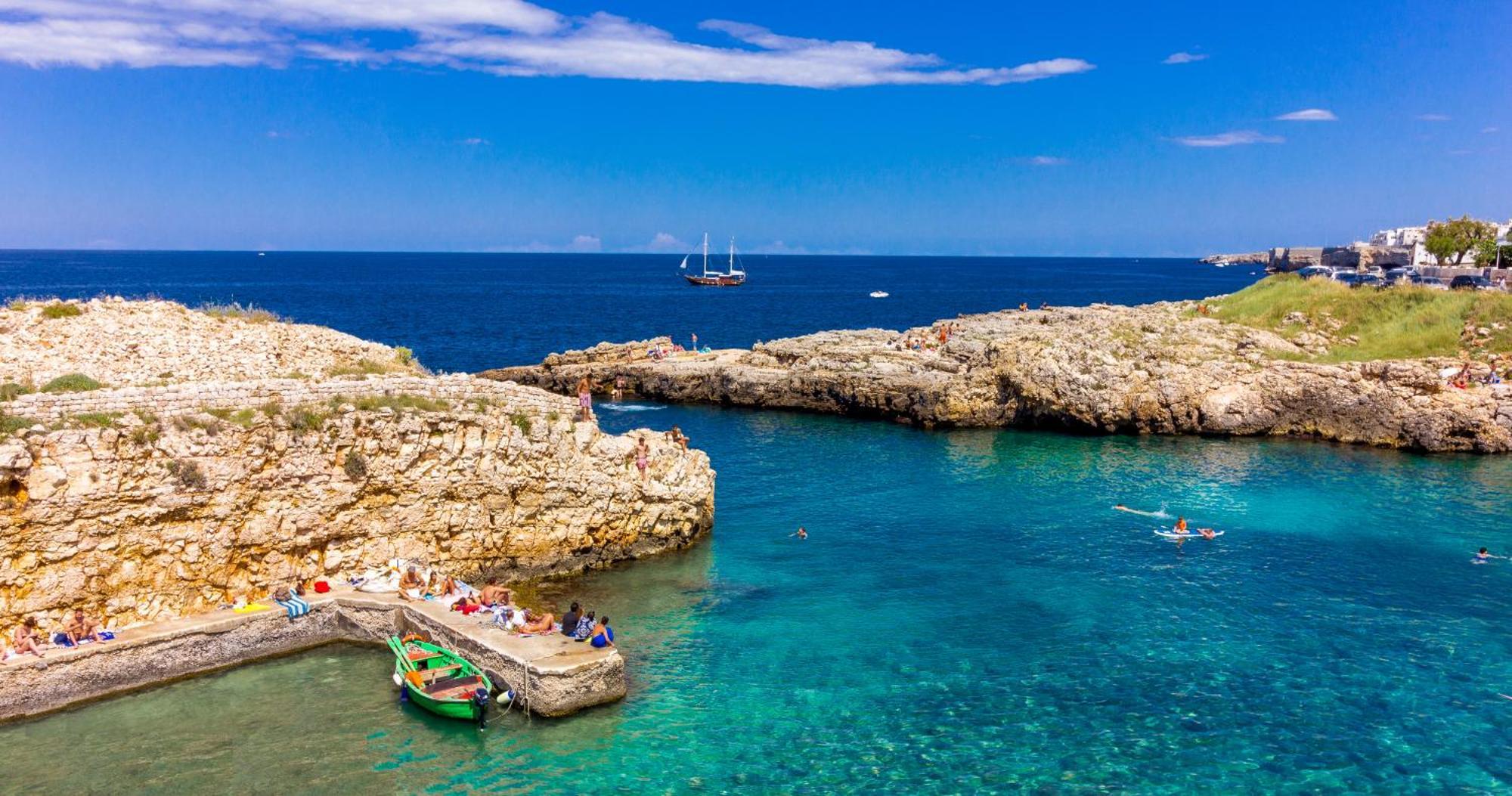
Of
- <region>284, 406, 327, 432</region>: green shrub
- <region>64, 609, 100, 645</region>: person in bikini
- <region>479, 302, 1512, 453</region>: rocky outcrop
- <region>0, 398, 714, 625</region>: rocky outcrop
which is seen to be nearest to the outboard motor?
<region>0, 398, 714, 625</region>: rocky outcrop

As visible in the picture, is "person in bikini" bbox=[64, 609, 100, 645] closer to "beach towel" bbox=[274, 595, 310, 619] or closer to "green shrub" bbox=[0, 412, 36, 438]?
"beach towel" bbox=[274, 595, 310, 619]

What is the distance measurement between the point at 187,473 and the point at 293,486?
2258 mm

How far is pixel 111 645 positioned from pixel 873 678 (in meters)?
15.5

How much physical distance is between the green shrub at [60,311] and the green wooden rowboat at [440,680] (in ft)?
48.4

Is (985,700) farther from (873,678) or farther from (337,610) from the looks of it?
(337,610)

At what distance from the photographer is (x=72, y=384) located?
21.6 metres

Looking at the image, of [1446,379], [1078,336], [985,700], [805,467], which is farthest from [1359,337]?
[985,700]

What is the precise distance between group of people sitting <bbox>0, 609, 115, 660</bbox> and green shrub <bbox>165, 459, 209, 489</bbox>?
318 cm

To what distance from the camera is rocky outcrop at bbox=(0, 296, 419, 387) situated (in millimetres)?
23609

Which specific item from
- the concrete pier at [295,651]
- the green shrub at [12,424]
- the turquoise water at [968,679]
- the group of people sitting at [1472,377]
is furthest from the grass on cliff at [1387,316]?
the green shrub at [12,424]

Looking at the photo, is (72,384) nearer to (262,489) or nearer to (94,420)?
(94,420)

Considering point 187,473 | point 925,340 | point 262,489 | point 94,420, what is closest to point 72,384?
point 94,420

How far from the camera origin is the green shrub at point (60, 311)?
26.6 metres

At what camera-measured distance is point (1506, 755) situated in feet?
58.4
